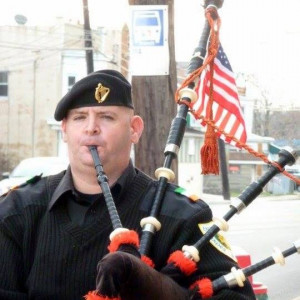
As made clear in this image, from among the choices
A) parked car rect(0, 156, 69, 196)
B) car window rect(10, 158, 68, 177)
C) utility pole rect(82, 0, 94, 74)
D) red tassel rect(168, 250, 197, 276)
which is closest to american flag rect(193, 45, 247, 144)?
red tassel rect(168, 250, 197, 276)

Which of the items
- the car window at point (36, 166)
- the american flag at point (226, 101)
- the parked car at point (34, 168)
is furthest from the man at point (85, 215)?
the car window at point (36, 166)

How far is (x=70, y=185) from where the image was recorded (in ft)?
9.15

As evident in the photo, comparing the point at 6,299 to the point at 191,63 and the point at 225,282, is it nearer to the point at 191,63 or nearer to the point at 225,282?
the point at 225,282

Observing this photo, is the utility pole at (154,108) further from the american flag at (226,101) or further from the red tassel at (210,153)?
the red tassel at (210,153)

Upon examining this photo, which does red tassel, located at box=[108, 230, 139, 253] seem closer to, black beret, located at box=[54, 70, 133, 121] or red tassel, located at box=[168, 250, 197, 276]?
red tassel, located at box=[168, 250, 197, 276]

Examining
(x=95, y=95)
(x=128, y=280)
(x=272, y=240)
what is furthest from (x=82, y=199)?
(x=272, y=240)

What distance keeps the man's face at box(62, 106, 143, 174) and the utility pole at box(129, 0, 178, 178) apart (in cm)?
253

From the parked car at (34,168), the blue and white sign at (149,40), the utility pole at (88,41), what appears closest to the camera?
the blue and white sign at (149,40)

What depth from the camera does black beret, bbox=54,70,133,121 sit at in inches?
109

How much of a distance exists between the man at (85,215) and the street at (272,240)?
296cm

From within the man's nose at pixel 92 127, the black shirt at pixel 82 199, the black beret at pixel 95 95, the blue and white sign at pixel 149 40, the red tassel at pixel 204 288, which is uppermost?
→ the blue and white sign at pixel 149 40

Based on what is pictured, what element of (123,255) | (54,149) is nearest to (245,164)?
(54,149)

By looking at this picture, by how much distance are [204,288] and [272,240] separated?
13.0m

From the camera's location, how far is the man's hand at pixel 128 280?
2.04 metres
